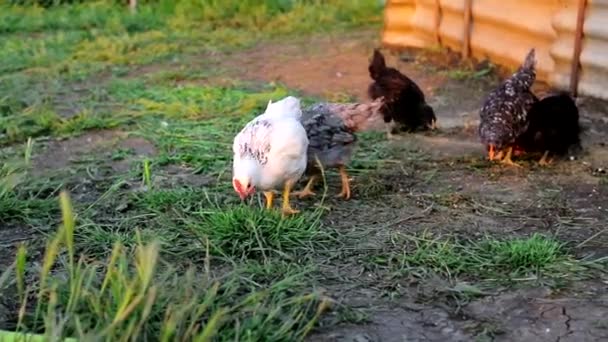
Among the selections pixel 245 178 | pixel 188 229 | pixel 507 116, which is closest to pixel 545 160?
pixel 507 116

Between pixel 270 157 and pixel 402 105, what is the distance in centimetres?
213

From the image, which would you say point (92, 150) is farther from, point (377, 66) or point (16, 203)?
point (377, 66)

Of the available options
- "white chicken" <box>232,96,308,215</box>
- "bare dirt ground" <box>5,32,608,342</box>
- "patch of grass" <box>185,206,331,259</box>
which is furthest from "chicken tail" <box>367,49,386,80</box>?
"patch of grass" <box>185,206,331,259</box>

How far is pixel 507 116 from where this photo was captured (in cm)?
525

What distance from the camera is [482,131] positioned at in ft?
17.4

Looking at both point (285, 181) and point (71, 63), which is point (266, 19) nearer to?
point (71, 63)

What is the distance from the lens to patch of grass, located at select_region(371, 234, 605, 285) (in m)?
3.62

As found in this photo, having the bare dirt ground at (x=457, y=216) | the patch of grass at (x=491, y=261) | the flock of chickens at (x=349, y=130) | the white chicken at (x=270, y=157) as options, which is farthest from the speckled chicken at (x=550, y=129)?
the white chicken at (x=270, y=157)

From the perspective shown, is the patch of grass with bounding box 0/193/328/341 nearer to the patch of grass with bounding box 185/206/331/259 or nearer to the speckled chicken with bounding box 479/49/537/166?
the patch of grass with bounding box 185/206/331/259

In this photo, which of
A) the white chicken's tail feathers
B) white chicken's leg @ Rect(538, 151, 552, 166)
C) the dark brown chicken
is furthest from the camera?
the dark brown chicken

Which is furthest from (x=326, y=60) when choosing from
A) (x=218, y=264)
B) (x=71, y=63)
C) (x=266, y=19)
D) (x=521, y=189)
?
(x=218, y=264)

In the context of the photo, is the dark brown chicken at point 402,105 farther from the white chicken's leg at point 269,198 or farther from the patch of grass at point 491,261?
the patch of grass at point 491,261

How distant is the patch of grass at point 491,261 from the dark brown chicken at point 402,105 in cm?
228

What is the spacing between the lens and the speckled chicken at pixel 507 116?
5203mm
